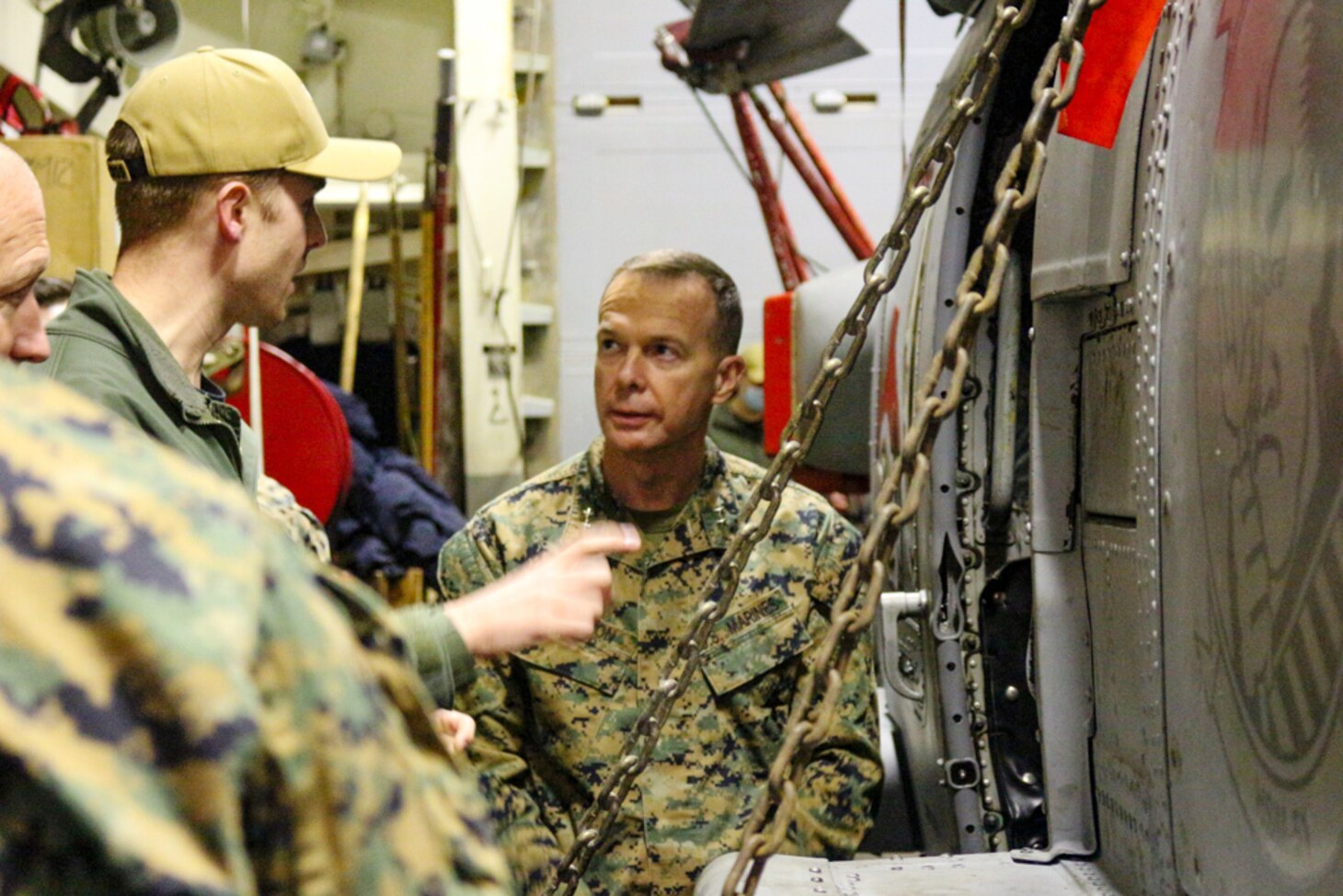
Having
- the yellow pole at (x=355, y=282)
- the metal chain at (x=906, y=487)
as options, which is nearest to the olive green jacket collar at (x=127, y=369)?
the metal chain at (x=906, y=487)

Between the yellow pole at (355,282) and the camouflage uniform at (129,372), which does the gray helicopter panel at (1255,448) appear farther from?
the yellow pole at (355,282)

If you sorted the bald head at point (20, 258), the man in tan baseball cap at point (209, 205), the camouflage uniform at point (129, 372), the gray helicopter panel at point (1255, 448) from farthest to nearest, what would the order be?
the man in tan baseball cap at point (209, 205), the camouflage uniform at point (129, 372), the bald head at point (20, 258), the gray helicopter panel at point (1255, 448)

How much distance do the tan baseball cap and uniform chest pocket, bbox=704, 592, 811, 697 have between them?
1.28 m

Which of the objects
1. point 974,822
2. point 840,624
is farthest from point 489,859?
point 974,822

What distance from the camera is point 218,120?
2.28 meters

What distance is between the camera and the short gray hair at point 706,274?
11.1 feet

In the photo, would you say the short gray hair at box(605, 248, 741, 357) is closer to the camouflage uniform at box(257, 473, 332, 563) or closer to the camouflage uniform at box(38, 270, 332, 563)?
the camouflage uniform at box(257, 473, 332, 563)

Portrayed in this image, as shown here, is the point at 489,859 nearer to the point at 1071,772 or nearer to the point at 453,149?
the point at 1071,772

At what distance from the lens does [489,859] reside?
2.86ft

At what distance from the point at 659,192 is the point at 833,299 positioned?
3.72 meters

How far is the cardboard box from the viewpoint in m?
3.80

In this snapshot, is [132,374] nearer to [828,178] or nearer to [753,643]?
[753,643]

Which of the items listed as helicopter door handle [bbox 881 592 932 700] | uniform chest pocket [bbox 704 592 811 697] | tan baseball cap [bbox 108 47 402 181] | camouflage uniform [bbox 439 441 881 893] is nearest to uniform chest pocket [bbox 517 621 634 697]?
camouflage uniform [bbox 439 441 881 893]

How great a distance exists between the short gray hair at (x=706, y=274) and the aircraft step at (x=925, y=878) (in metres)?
1.29
